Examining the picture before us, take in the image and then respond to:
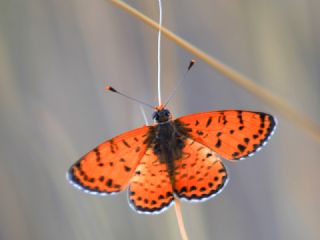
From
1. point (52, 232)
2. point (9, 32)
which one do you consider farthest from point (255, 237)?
point (9, 32)

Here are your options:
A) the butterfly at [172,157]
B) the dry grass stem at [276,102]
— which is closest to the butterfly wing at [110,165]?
the butterfly at [172,157]

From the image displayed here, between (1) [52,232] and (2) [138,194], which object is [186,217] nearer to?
(2) [138,194]

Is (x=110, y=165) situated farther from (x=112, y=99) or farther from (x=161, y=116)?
(x=112, y=99)

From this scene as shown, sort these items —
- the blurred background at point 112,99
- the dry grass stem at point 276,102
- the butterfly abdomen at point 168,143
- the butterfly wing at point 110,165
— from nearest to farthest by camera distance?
1. the dry grass stem at point 276,102
2. the butterfly wing at point 110,165
3. the butterfly abdomen at point 168,143
4. the blurred background at point 112,99

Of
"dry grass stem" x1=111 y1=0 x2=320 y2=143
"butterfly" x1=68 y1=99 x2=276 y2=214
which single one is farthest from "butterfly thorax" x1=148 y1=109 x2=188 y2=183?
"dry grass stem" x1=111 y1=0 x2=320 y2=143

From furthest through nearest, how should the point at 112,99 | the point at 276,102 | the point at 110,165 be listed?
the point at 112,99
the point at 110,165
the point at 276,102

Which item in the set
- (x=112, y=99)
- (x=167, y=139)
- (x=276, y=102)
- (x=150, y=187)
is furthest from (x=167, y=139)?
(x=276, y=102)

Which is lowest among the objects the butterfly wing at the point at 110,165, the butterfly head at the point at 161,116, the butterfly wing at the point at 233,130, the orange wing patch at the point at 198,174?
the butterfly wing at the point at 110,165

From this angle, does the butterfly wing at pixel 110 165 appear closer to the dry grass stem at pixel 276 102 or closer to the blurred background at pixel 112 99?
the blurred background at pixel 112 99
